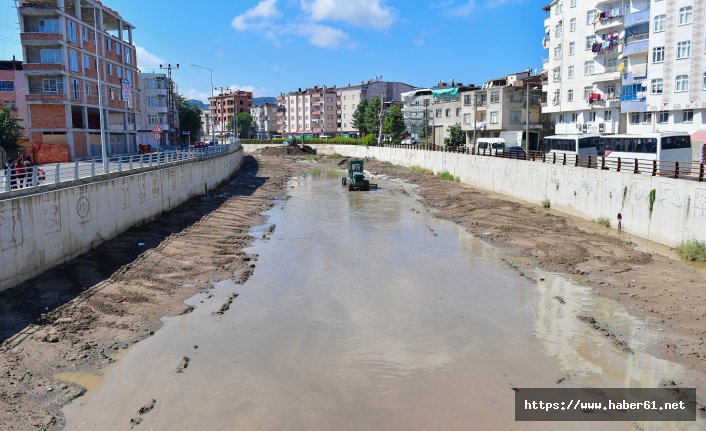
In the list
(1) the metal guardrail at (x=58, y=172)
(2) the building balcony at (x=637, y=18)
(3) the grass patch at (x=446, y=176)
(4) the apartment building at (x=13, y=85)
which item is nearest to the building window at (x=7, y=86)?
(4) the apartment building at (x=13, y=85)

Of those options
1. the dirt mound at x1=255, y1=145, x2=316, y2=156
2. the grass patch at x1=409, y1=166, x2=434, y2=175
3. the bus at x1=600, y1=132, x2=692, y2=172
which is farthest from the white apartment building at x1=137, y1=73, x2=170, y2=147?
the bus at x1=600, y1=132, x2=692, y2=172

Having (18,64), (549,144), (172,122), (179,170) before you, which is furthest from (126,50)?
(549,144)

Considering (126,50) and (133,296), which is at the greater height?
(126,50)

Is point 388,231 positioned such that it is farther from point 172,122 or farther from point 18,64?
point 172,122

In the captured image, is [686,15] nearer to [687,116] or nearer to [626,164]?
[687,116]

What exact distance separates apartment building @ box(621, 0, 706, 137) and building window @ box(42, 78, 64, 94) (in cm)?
5200

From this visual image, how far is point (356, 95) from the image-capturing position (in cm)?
14712

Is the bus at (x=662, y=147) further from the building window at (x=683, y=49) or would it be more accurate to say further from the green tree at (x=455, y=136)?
the green tree at (x=455, y=136)

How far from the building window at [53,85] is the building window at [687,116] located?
53.9m

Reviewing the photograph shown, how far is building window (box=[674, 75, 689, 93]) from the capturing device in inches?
1638

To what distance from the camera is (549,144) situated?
140ft

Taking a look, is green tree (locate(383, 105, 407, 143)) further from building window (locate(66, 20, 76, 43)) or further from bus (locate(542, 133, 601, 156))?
bus (locate(542, 133, 601, 156))

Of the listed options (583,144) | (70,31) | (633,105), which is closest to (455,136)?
(633,105)

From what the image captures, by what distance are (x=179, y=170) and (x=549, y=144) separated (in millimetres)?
27420
